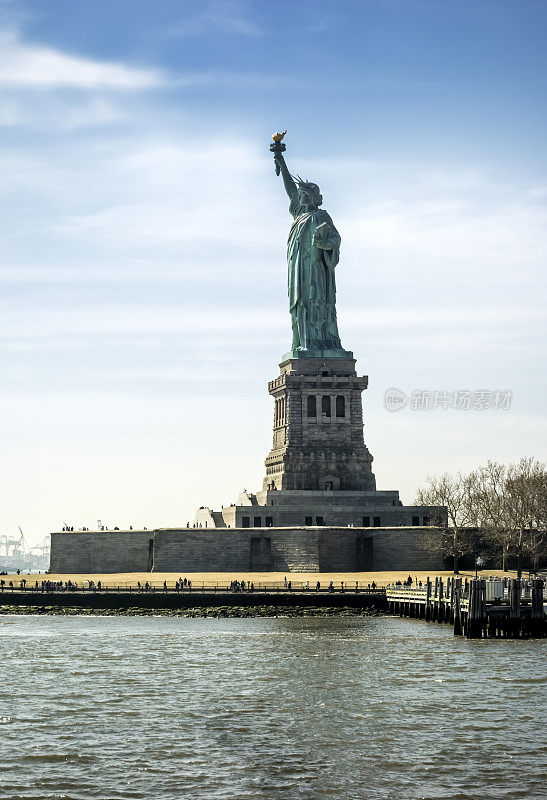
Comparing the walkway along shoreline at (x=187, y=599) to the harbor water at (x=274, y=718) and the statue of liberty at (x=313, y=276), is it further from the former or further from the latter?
the statue of liberty at (x=313, y=276)

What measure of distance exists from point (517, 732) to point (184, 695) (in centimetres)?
1368

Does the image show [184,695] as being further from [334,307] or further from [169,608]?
[334,307]

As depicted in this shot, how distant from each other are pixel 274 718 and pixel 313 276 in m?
81.7

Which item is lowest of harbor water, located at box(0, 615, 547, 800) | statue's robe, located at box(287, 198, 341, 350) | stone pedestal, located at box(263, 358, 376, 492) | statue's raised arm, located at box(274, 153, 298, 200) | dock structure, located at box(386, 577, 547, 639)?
harbor water, located at box(0, 615, 547, 800)

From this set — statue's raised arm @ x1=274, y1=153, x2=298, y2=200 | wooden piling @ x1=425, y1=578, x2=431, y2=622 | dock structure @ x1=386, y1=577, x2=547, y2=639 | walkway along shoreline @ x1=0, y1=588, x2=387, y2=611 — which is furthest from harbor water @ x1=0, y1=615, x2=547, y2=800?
statue's raised arm @ x1=274, y1=153, x2=298, y2=200

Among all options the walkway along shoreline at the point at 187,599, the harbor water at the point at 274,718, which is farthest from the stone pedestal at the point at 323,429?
the harbor water at the point at 274,718

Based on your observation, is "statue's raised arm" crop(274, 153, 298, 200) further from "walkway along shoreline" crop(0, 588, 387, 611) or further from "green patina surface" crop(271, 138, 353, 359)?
"walkway along shoreline" crop(0, 588, 387, 611)

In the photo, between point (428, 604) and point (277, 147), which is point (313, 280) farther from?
point (428, 604)

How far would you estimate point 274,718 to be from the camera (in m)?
42.8

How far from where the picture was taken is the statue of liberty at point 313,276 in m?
121

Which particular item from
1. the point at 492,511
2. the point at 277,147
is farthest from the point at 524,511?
the point at 277,147

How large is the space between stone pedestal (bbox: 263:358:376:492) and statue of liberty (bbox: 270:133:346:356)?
2.44m

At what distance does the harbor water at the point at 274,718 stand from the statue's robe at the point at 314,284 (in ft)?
178

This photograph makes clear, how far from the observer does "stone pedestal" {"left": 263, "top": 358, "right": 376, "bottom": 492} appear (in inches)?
4574
